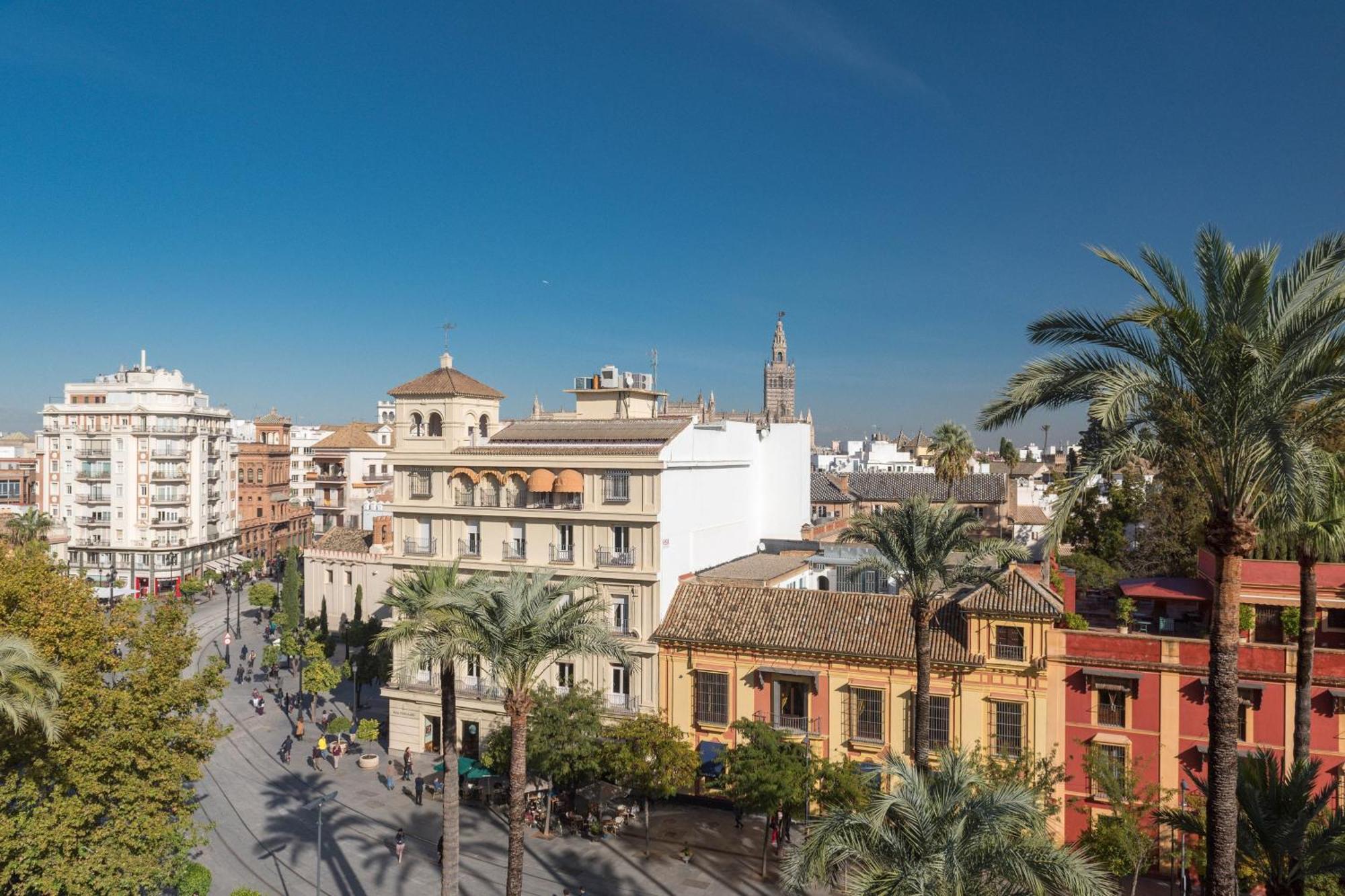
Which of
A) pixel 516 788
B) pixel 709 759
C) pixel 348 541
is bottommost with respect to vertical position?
pixel 709 759

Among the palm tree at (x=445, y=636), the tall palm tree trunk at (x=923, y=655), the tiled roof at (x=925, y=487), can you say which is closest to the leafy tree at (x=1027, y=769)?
the tall palm tree trunk at (x=923, y=655)

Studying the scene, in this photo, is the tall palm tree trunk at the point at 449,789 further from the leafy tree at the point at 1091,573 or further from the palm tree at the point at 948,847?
the leafy tree at the point at 1091,573

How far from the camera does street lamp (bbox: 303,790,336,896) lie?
25750mm

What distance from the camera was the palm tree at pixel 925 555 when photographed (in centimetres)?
2720

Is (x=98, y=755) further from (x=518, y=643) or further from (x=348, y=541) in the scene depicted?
(x=348, y=541)

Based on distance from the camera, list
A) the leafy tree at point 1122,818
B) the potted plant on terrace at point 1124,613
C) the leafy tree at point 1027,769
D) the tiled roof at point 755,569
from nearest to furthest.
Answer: the leafy tree at point 1027,769
the leafy tree at point 1122,818
the potted plant on terrace at point 1124,613
the tiled roof at point 755,569

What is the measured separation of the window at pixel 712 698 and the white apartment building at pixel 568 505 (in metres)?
1.73

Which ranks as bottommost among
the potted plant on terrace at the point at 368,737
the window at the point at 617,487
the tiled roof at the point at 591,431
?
the potted plant on terrace at the point at 368,737

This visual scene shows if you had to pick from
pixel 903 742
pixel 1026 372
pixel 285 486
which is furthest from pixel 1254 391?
pixel 285 486

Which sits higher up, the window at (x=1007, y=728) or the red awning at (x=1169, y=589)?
the red awning at (x=1169, y=589)

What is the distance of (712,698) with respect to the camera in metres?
34.4

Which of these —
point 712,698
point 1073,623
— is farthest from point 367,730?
point 1073,623

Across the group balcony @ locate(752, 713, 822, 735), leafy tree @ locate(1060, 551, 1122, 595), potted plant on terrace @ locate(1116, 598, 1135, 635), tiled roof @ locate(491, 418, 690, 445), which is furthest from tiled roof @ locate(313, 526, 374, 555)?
potted plant on terrace @ locate(1116, 598, 1135, 635)

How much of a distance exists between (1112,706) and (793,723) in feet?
34.2
